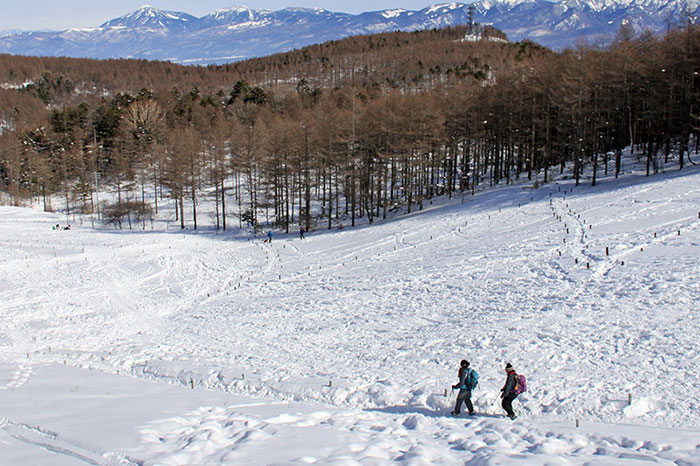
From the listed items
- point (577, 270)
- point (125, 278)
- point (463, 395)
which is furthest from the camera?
point (125, 278)

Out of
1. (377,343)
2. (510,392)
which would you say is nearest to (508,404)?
(510,392)

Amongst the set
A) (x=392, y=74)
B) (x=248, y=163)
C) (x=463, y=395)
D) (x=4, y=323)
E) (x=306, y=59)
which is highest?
(x=306, y=59)

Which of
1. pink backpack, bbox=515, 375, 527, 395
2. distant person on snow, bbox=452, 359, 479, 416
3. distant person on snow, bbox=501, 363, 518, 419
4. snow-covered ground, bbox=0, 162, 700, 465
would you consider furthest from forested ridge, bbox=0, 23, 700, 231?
pink backpack, bbox=515, 375, 527, 395

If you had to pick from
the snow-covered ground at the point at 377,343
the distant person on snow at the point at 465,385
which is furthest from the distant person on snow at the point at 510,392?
the distant person on snow at the point at 465,385

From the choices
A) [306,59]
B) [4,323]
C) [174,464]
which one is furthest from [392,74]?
[174,464]

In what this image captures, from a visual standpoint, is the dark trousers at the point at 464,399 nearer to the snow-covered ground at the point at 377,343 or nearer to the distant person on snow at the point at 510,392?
the snow-covered ground at the point at 377,343

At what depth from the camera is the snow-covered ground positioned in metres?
9.00

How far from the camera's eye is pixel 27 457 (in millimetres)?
7996

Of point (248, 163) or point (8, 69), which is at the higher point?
point (8, 69)

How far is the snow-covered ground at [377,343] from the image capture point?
354 inches

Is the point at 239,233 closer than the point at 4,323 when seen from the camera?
No

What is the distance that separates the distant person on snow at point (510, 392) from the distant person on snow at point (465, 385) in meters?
0.69

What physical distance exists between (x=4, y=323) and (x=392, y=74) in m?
115

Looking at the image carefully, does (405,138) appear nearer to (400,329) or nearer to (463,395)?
(400,329)
